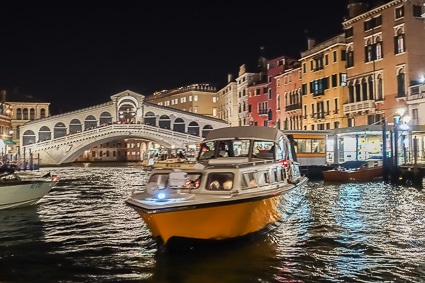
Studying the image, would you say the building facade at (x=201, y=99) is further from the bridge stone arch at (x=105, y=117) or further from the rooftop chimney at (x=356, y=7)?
the rooftop chimney at (x=356, y=7)

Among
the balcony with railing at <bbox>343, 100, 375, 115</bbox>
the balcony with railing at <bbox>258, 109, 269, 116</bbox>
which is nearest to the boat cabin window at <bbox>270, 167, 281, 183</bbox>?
the balcony with railing at <bbox>343, 100, 375, 115</bbox>

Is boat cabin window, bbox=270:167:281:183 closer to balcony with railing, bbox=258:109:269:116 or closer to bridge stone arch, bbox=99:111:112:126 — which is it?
→ balcony with railing, bbox=258:109:269:116

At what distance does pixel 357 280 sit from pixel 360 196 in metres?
11.5

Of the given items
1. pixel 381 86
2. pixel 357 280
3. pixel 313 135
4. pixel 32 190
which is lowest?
pixel 357 280

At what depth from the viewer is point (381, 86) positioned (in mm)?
35812

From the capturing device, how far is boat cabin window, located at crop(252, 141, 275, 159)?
12.6 m

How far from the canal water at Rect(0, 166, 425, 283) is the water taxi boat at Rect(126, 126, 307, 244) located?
433 mm

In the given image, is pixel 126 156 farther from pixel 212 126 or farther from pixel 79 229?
pixel 79 229

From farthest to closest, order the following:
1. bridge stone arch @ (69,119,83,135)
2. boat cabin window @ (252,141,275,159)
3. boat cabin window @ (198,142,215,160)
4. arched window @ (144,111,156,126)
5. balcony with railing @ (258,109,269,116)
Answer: arched window @ (144,111,156,126), bridge stone arch @ (69,119,83,135), balcony with railing @ (258,109,269,116), boat cabin window @ (198,142,215,160), boat cabin window @ (252,141,275,159)

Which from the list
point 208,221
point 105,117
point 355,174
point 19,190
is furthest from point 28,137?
point 208,221

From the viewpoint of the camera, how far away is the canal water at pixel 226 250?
8.34 metres

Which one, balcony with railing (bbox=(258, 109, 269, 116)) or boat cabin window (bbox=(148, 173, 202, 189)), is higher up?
balcony with railing (bbox=(258, 109, 269, 116))

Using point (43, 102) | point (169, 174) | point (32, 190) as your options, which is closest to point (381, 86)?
point (32, 190)

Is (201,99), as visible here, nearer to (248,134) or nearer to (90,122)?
(90,122)
